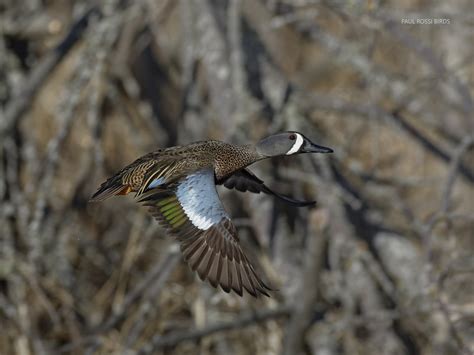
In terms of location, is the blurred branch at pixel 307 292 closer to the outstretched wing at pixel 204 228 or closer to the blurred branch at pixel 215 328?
the blurred branch at pixel 215 328

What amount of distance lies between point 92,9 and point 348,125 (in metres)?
1.97

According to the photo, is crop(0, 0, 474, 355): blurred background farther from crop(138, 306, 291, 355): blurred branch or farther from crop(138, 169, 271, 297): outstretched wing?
crop(138, 169, 271, 297): outstretched wing

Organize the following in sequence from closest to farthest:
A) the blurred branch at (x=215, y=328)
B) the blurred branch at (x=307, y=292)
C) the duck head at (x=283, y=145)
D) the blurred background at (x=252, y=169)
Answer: the duck head at (x=283, y=145), the blurred branch at (x=307, y=292), the blurred branch at (x=215, y=328), the blurred background at (x=252, y=169)

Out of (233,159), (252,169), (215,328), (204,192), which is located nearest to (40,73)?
(252,169)

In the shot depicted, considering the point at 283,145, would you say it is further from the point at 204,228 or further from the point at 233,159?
the point at 204,228

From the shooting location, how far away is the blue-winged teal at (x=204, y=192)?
371cm

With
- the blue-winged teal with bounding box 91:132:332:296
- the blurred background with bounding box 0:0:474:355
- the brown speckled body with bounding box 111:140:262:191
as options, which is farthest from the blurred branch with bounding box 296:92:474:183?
the brown speckled body with bounding box 111:140:262:191

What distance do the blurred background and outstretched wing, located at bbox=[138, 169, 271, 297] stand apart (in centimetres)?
117

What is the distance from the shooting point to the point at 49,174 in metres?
5.92

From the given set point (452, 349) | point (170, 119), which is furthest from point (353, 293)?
point (170, 119)

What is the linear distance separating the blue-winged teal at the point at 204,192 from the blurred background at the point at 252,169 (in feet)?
2.48

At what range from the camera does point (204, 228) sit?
3.87 meters

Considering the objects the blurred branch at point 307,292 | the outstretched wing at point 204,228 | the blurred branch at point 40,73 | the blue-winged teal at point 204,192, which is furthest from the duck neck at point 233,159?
the blurred branch at point 40,73

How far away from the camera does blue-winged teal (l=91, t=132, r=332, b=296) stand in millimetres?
3707
